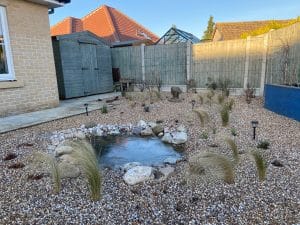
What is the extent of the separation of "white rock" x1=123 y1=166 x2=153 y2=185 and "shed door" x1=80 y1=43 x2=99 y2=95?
6663 millimetres

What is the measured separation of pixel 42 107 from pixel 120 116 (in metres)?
2.46

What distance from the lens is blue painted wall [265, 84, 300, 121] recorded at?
4449 millimetres

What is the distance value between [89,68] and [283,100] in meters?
6.71

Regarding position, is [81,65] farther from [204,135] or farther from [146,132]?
[204,135]

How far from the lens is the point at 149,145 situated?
372cm

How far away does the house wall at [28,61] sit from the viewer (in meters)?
5.33

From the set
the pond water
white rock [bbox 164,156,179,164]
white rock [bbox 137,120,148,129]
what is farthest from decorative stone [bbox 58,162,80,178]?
white rock [bbox 137,120,148,129]

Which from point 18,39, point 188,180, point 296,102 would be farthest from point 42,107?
point 296,102

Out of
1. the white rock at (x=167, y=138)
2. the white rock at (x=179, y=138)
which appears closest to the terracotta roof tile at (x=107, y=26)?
the white rock at (x=167, y=138)

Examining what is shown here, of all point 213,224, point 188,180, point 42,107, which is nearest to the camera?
point 213,224

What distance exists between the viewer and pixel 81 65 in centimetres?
840

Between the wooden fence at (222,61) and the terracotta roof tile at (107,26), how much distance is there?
441 centimetres

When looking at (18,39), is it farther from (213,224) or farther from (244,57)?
(244,57)

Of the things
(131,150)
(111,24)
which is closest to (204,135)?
(131,150)
